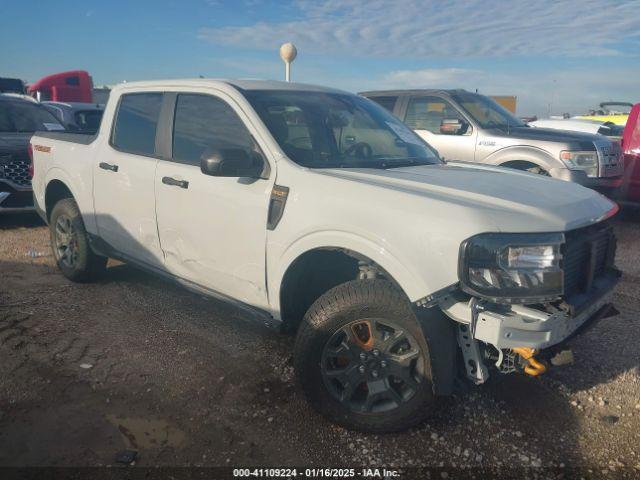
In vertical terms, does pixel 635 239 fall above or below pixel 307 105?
below

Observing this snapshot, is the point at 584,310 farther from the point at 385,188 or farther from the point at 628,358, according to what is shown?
the point at 628,358

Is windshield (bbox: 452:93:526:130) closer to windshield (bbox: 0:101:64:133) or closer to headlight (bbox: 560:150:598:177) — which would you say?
headlight (bbox: 560:150:598:177)

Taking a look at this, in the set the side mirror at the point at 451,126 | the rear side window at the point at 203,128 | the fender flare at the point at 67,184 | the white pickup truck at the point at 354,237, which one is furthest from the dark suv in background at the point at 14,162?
the side mirror at the point at 451,126

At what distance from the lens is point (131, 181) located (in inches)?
158

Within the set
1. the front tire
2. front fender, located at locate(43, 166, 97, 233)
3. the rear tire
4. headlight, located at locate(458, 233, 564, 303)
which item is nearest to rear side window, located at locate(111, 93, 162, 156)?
front fender, located at locate(43, 166, 97, 233)

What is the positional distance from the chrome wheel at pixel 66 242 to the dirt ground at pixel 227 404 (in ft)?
2.08

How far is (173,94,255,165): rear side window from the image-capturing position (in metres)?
3.44

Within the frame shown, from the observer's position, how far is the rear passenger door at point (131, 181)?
3.94m

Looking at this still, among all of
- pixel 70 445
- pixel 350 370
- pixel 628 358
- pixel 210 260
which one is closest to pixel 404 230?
pixel 350 370

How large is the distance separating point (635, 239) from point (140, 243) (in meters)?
6.37

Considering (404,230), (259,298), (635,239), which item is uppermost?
(404,230)

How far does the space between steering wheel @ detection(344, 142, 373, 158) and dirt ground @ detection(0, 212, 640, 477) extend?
144cm

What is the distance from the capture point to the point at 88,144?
4617 mm

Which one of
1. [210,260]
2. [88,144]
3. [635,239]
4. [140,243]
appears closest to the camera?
[210,260]
